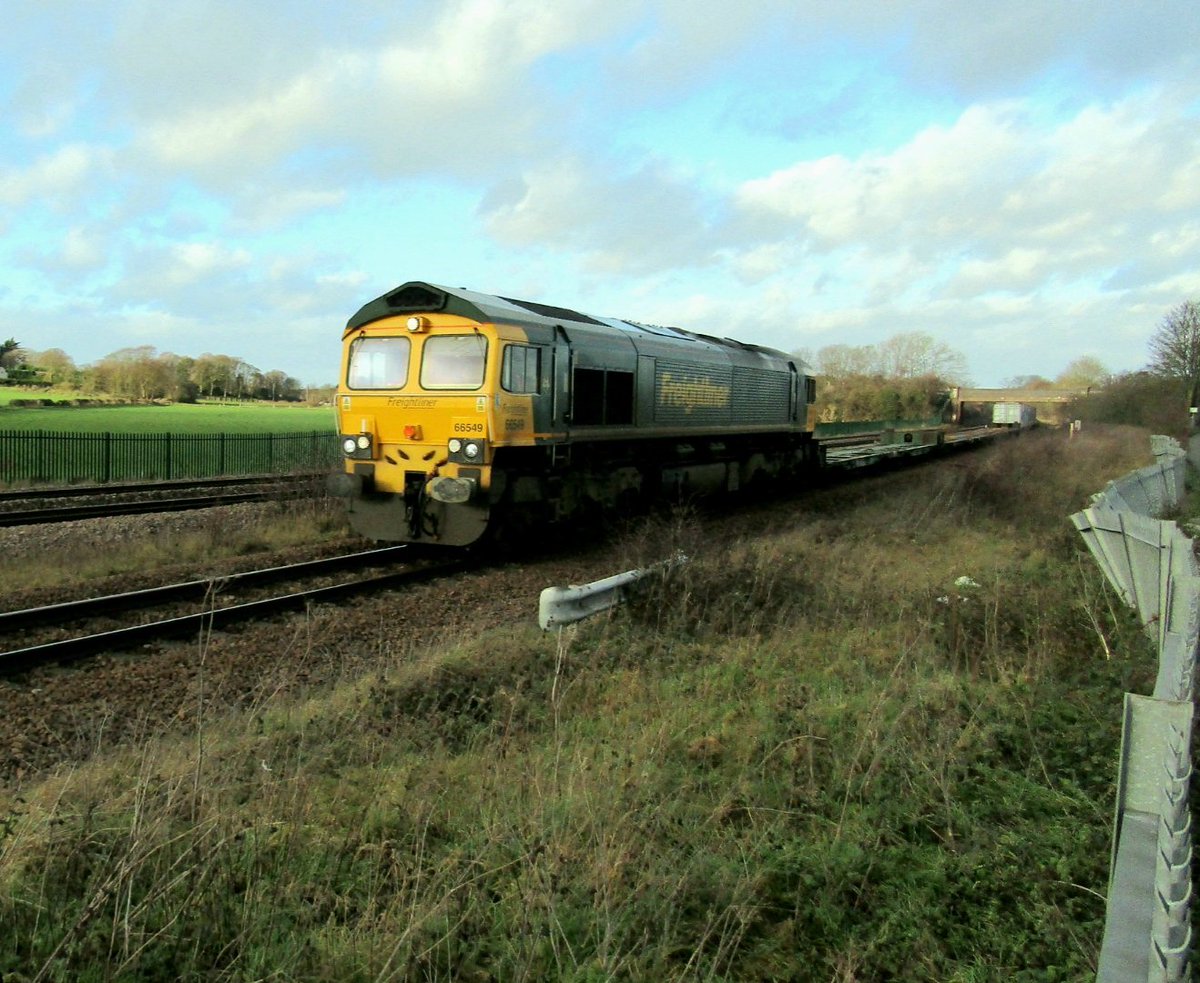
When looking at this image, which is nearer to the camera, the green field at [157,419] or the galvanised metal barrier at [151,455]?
the galvanised metal barrier at [151,455]

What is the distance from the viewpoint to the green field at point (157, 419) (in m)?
40.9

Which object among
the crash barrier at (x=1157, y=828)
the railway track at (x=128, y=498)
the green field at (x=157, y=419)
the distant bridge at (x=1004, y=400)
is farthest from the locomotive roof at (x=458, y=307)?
the distant bridge at (x=1004, y=400)

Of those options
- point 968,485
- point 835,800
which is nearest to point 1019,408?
point 968,485

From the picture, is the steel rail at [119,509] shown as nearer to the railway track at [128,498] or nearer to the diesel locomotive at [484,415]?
the railway track at [128,498]

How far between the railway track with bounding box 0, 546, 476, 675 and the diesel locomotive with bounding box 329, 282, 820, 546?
82cm

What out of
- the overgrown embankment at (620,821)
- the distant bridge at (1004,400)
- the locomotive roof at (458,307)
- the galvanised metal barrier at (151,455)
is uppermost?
the distant bridge at (1004,400)

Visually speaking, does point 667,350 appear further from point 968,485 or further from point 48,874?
point 48,874

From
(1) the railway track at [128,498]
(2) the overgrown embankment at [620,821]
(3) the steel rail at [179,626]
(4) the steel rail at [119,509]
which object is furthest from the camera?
(1) the railway track at [128,498]

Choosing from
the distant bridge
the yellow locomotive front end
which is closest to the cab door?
the yellow locomotive front end

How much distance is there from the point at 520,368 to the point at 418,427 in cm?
152

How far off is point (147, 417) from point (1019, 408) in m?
58.9

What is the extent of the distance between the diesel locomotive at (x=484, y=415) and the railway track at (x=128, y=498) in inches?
166

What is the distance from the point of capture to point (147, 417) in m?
→ 50.2

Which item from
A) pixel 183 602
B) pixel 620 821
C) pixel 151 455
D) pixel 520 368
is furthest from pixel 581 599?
pixel 151 455
